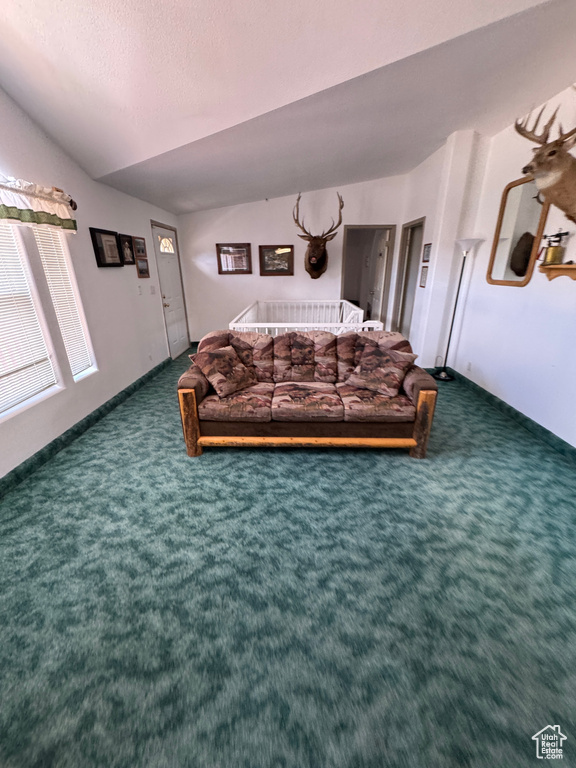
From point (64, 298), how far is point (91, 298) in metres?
0.35

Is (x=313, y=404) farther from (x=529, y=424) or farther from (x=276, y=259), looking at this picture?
(x=276, y=259)

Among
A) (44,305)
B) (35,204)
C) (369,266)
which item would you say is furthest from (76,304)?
(369,266)

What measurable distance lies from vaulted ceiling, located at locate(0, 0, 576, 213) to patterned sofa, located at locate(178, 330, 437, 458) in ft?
6.02

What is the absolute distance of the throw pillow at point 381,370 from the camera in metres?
2.66

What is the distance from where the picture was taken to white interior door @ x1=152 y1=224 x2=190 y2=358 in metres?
5.00

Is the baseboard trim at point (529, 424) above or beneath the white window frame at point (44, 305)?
beneath

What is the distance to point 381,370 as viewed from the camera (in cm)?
276

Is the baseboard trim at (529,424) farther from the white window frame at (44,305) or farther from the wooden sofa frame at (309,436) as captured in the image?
the white window frame at (44,305)

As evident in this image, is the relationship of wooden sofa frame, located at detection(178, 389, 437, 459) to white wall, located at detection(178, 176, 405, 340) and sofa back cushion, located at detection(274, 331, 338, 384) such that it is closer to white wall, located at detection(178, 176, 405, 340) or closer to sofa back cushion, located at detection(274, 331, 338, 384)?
sofa back cushion, located at detection(274, 331, 338, 384)

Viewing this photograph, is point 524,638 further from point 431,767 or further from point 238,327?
point 238,327

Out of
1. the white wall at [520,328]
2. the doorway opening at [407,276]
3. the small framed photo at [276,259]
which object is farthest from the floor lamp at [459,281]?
the small framed photo at [276,259]

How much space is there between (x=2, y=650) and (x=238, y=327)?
2989 millimetres

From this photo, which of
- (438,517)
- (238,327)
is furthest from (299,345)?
(438,517)

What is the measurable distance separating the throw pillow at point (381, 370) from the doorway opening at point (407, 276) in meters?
2.71
